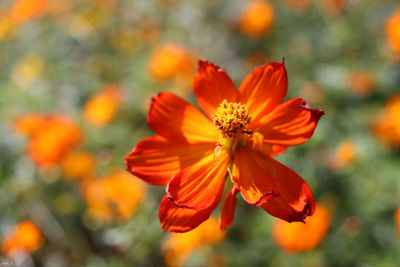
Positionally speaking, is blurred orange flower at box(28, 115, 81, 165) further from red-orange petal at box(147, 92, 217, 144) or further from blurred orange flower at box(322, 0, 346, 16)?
blurred orange flower at box(322, 0, 346, 16)

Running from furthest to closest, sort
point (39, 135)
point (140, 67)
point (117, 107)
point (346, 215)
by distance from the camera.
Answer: point (140, 67) < point (117, 107) < point (39, 135) < point (346, 215)

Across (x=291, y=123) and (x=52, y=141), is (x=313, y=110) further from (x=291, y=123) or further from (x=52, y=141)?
(x=52, y=141)

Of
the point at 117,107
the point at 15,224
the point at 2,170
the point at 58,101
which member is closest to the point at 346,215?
the point at 117,107

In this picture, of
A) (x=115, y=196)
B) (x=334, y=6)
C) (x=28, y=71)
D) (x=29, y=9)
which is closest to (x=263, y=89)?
(x=115, y=196)

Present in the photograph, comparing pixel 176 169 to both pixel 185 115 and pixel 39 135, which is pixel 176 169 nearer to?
pixel 185 115

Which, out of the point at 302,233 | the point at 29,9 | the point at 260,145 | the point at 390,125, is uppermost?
the point at 29,9

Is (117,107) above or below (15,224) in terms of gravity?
above

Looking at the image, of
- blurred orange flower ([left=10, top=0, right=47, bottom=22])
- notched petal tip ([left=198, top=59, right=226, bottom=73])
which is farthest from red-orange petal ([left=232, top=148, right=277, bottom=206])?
blurred orange flower ([left=10, top=0, right=47, bottom=22])

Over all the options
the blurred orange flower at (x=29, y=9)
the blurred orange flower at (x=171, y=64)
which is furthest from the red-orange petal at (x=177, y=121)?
the blurred orange flower at (x=29, y=9)
